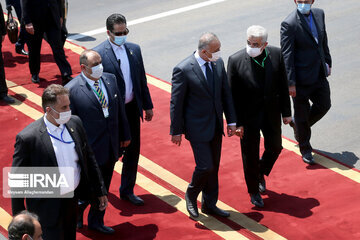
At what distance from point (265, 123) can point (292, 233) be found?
137cm

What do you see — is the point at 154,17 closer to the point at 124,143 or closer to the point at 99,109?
the point at 124,143

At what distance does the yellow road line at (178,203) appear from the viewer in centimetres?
815

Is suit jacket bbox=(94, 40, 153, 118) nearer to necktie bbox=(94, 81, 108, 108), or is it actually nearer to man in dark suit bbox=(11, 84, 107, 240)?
necktie bbox=(94, 81, 108, 108)

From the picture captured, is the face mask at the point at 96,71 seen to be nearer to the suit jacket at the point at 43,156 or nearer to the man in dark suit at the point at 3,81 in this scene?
the suit jacket at the point at 43,156

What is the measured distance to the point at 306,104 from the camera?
380 inches

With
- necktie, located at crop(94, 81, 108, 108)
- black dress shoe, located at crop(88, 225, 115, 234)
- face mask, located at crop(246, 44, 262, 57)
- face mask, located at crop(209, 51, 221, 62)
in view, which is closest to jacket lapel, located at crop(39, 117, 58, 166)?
necktie, located at crop(94, 81, 108, 108)

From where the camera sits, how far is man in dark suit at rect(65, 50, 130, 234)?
758 centimetres

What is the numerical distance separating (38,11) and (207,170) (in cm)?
561

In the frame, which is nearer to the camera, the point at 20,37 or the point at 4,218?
the point at 4,218

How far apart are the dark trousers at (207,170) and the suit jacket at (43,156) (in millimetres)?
1670

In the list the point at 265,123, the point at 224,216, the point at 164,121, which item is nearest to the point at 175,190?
the point at 224,216

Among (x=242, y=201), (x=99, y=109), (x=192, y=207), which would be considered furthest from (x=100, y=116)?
(x=242, y=201)

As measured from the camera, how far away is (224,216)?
8.47 m

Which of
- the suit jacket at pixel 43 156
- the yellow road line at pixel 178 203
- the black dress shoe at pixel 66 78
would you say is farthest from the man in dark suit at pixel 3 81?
the suit jacket at pixel 43 156
